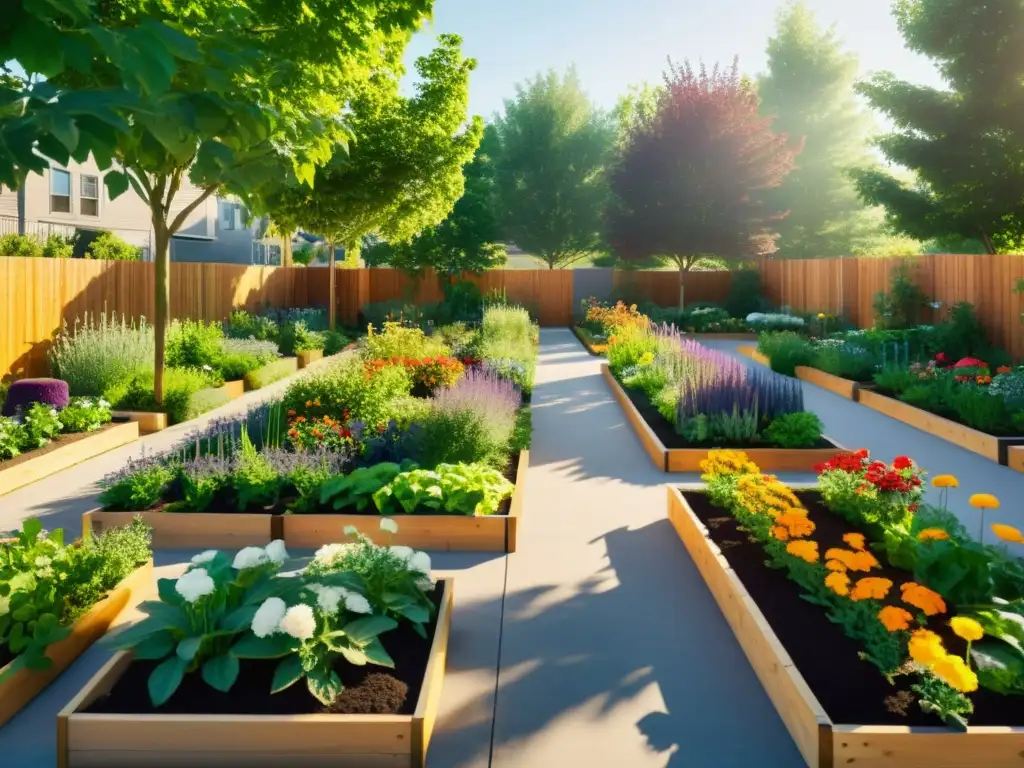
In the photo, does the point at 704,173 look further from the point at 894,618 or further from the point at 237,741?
the point at 237,741

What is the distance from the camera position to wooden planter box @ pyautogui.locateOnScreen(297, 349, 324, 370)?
1630cm

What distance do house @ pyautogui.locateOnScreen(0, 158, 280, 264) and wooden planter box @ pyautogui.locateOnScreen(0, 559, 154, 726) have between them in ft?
51.3

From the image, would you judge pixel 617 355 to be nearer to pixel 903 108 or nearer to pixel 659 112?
pixel 903 108

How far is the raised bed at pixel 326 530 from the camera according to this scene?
18.1 ft

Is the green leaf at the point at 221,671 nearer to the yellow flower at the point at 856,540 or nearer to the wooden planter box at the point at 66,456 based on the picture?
the yellow flower at the point at 856,540

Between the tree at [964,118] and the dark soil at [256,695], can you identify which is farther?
the tree at [964,118]

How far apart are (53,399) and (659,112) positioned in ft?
66.6

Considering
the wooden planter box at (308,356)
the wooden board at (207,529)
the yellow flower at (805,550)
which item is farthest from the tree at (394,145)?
the yellow flower at (805,550)

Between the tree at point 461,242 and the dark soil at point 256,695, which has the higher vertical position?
the tree at point 461,242

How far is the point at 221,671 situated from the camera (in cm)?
325

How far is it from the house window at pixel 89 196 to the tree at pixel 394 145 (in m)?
10.1

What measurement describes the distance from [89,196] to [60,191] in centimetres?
132

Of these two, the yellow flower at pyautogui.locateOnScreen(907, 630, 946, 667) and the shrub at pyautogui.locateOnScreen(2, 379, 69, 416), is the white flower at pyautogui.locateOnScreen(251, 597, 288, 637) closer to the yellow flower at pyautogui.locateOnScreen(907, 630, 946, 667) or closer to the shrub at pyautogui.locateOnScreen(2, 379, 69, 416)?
the yellow flower at pyautogui.locateOnScreen(907, 630, 946, 667)

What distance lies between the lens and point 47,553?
418 cm
